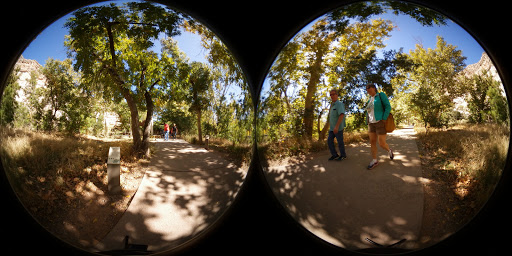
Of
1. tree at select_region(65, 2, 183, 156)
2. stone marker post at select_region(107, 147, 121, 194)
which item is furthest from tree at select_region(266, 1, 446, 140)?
stone marker post at select_region(107, 147, 121, 194)

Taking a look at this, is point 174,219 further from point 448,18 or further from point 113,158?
point 448,18

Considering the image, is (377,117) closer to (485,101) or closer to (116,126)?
(485,101)

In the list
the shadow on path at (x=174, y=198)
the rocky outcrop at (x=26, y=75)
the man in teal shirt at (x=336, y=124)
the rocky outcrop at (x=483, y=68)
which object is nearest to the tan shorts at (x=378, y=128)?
the man in teal shirt at (x=336, y=124)

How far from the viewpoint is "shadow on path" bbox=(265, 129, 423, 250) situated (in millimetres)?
1847

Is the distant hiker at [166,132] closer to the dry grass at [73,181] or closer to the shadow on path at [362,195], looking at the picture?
the dry grass at [73,181]

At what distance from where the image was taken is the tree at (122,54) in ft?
5.91

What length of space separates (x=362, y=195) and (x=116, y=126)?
2.11 m

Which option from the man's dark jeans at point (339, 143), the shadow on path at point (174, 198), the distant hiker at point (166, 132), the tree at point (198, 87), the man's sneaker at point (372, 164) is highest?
the tree at point (198, 87)

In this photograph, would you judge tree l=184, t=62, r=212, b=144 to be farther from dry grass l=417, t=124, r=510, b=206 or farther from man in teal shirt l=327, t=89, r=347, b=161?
dry grass l=417, t=124, r=510, b=206

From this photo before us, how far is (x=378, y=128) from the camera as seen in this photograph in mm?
1866

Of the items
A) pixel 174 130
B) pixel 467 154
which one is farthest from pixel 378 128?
pixel 174 130

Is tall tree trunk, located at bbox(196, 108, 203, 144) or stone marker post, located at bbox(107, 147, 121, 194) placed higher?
tall tree trunk, located at bbox(196, 108, 203, 144)

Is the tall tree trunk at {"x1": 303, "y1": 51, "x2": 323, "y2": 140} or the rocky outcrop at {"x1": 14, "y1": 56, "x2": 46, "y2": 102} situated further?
the tall tree trunk at {"x1": 303, "y1": 51, "x2": 323, "y2": 140}

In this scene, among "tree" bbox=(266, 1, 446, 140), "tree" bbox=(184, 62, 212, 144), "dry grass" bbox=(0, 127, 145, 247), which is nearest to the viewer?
"dry grass" bbox=(0, 127, 145, 247)
